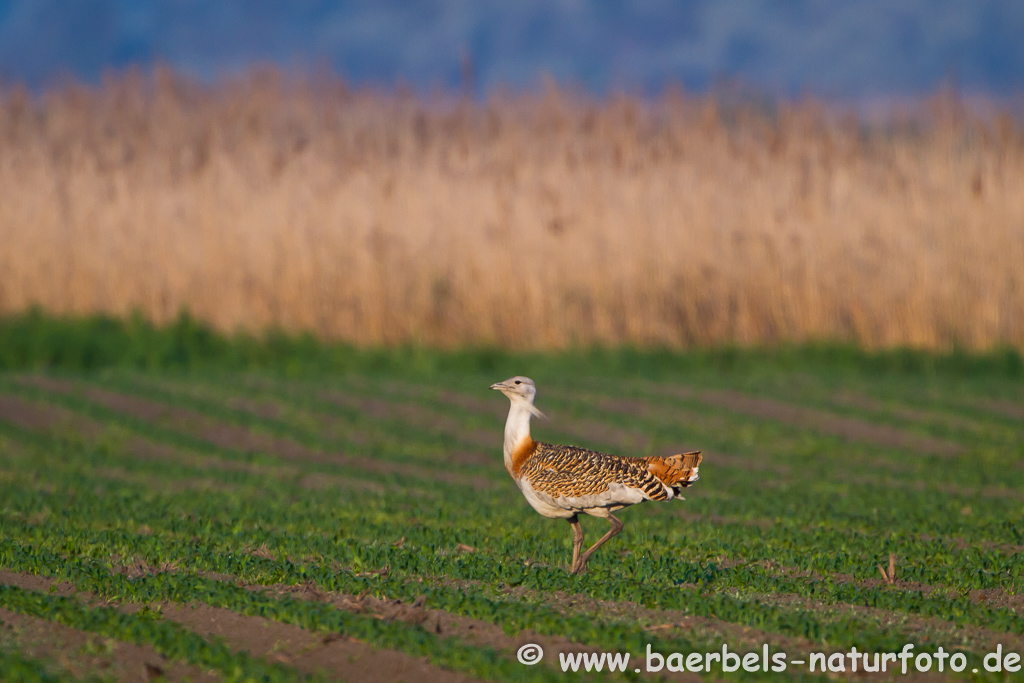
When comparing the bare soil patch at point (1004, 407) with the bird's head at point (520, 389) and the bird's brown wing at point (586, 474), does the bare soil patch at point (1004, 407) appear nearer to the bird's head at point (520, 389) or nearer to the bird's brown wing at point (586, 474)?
the bird's brown wing at point (586, 474)

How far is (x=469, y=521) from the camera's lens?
7852 mm

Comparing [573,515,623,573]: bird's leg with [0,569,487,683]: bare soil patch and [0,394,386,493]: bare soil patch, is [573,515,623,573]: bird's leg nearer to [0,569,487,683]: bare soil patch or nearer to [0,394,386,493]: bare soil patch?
[0,569,487,683]: bare soil patch

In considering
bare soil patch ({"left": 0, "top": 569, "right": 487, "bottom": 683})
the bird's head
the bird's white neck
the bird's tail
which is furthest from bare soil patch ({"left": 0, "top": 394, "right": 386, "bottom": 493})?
bare soil patch ({"left": 0, "top": 569, "right": 487, "bottom": 683})

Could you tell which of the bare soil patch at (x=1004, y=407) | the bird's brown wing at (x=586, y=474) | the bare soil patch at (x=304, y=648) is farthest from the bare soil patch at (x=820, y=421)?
the bare soil patch at (x=304, y=648)

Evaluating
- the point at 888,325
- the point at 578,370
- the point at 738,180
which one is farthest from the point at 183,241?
the point at 888,325

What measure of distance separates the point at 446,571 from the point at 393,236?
9.82 meters

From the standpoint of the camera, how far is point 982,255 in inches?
581

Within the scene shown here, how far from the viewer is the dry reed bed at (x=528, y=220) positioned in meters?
15.1

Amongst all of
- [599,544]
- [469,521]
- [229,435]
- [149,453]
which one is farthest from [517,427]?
[229,435]

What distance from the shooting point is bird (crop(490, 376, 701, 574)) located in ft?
19.7

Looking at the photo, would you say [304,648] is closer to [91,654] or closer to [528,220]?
[91,654]

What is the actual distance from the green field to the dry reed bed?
0.83 metres

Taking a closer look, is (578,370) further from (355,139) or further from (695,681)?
(695,681)

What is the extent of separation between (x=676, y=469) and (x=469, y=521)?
6.65 feet
